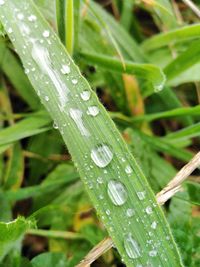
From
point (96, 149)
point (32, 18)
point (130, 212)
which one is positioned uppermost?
point (32, 18)

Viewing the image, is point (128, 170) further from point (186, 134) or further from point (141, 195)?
point (186, 134)

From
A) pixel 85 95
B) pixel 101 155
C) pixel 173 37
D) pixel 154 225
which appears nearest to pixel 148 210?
pixel 154 225

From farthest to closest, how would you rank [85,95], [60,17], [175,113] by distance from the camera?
[175,113] < [60,17] < [85,95]

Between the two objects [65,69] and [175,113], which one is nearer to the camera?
[65,69]

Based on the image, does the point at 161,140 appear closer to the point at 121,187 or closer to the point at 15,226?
the point at 121,187

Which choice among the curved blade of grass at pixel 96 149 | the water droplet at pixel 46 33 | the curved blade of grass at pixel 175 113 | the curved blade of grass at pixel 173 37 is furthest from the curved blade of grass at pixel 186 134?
the water droplet at pixel 46 33

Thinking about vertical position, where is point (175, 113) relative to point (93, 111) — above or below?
below
